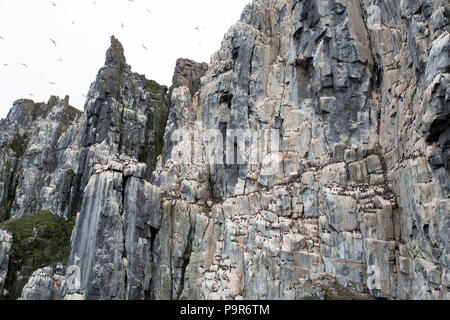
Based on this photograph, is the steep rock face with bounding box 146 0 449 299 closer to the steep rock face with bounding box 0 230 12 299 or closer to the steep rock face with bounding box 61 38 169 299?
the steep rock face with bounding box 61 38 169 299

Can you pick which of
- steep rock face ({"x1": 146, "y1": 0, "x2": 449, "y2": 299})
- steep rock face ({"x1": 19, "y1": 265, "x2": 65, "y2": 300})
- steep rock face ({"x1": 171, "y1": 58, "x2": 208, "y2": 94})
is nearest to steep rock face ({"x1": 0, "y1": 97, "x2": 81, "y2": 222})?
steep rock face ({"x1": 19, "y1": 265, "x2": 65, "y2": 300})

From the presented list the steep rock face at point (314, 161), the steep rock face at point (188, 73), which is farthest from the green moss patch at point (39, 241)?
the steep rock face at point (188, 73)

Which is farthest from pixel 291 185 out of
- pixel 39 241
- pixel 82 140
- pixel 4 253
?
pixel 82 140

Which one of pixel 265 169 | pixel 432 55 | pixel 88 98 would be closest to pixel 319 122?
pixel 265 169

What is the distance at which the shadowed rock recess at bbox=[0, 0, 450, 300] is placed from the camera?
3447 cm

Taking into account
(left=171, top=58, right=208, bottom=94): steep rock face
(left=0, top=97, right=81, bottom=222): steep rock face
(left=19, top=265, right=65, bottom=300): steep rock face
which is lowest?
(left=19, top=265, right=65, bottom=300): steep rock face

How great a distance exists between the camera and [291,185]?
50.5 m

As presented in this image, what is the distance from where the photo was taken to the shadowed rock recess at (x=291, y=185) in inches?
1357

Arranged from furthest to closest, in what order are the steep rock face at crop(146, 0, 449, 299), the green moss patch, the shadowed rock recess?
the green moss patch
the shadowed rock recess
the steep rock face at crop(146, 0, 449, 299)

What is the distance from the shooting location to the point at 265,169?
2221 inches

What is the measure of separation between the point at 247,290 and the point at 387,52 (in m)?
34.5

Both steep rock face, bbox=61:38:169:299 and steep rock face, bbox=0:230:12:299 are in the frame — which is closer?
steep rock face, bbox=61:38:169:299

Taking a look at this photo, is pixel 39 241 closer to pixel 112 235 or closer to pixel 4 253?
pixel 4 253

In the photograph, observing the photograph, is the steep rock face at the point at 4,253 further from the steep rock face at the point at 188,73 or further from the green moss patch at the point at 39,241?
the steep rock face at the point at 188,73
